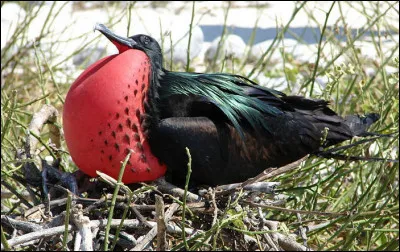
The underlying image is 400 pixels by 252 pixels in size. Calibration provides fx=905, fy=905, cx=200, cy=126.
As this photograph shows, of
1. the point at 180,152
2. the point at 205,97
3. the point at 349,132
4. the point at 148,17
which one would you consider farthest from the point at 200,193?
the point at 148,17

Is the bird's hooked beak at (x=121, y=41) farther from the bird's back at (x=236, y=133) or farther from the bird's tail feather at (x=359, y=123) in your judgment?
the bird's tail feather at (x=359, y=123)

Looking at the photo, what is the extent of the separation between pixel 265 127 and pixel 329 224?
0.95 feet

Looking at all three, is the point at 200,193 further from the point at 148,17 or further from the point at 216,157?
the point at 148,17

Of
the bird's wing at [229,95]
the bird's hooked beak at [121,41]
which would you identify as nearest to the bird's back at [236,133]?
the bird's wing at [229,95]


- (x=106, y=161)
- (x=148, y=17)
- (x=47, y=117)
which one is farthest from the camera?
(x=148, y=17)

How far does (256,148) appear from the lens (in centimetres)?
229

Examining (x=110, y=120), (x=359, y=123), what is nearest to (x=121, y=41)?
(x=110, y=120)

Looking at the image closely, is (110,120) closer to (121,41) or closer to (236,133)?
(121,41)

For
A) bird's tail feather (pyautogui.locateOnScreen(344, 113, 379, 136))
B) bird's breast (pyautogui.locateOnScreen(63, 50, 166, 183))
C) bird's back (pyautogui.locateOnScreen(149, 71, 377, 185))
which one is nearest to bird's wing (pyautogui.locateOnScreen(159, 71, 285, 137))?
bird's back (pyautogui.locateOnScreen(149, 71, 377, 185))

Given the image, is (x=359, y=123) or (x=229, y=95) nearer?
(x=229, y=95)

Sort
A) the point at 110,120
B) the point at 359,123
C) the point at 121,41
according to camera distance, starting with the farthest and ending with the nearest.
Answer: the point at 359,123 < the point at 121,41 < the point at 110,120

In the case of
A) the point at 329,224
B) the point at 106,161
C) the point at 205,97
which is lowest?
the point at 329,224

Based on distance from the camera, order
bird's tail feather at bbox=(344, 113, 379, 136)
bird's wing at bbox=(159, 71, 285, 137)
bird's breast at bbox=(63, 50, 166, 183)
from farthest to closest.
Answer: bird's tail feather at bbox=(344, 113, 379, 136) → bird's wing at bbox=(159, 71, 285, 137) → bird's breast at bbox=(63, 50, 166, 183)

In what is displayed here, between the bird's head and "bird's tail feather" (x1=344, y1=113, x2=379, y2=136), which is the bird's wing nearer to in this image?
the bird's head
